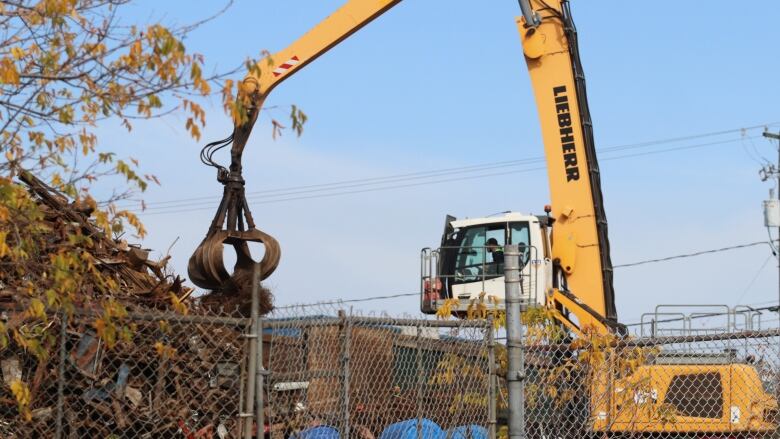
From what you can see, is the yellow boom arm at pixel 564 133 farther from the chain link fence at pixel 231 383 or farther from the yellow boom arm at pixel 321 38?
the chain link fence at pixel 231 383

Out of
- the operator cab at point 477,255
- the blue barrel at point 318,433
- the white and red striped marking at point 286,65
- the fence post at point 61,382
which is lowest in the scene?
the blue barrel at point 318,433

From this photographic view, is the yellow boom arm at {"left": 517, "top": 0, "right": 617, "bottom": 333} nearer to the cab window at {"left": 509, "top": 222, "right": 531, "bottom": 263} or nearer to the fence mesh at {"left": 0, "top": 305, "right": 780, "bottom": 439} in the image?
the cab window at {"left": 509, "top": 222, "right": 531, "bottom": 263}

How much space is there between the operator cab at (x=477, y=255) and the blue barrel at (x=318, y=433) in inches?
384

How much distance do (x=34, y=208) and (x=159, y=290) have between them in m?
3.02

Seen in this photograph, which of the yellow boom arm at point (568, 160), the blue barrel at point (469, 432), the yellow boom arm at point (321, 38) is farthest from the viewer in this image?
the yellow boom arm at point (568, 160)

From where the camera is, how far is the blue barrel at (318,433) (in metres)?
7.18

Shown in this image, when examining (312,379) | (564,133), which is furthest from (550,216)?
(312,379)

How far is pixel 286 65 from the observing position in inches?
620

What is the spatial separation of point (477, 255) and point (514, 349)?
10.2 meters

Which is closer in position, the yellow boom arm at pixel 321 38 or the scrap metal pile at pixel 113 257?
the scrap metal pile at pixel 113 257

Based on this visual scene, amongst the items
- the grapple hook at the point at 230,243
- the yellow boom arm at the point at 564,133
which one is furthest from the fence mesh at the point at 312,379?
the yellow boom arm at the point at 564,133

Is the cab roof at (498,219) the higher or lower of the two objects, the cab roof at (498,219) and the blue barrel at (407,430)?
the higher

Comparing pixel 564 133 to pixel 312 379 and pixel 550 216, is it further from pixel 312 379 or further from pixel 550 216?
pixel 312 379

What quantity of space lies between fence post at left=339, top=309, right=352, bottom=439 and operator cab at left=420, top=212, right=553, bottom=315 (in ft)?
31.8
